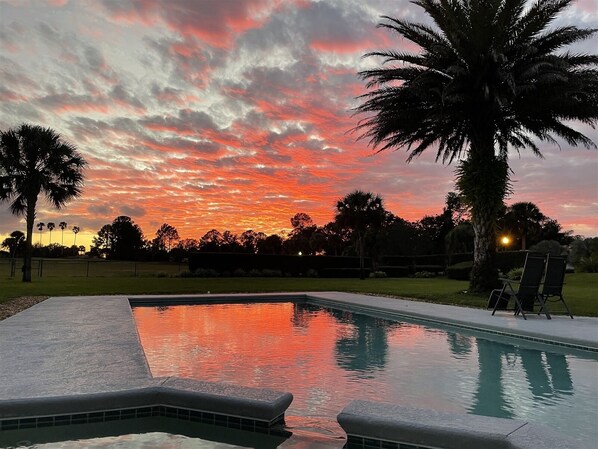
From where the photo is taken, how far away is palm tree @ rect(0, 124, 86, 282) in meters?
22.2

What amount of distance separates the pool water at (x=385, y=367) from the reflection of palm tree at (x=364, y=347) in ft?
0.04

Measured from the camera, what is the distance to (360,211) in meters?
35.5

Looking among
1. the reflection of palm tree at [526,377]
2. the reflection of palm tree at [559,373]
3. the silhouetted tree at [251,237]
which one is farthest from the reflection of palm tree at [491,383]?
the silhouetted tree at [251,237]

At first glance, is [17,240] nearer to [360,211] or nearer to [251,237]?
[251,237]

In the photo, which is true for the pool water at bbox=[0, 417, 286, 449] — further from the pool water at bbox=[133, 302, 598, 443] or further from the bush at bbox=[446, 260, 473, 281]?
the bush at bbox=[446, 260, 473, 281]

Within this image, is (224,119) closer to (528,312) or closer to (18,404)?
(528,312)

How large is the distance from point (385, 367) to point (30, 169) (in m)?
21.6

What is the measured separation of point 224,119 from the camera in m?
17.0

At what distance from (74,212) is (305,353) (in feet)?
74.6

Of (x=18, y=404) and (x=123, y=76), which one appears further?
(x=123, y=76)

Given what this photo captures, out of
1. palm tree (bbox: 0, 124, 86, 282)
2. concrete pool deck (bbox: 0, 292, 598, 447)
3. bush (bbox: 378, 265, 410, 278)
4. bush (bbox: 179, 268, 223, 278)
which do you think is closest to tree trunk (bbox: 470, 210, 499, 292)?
concrete pool deck (bbox: 0, 292, 598, 447)

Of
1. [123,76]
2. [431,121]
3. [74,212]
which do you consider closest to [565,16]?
[431,121]

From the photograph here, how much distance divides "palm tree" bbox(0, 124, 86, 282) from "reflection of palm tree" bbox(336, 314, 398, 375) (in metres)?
17.9

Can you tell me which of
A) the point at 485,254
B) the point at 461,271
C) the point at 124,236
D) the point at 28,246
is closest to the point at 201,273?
the point at 28,246
